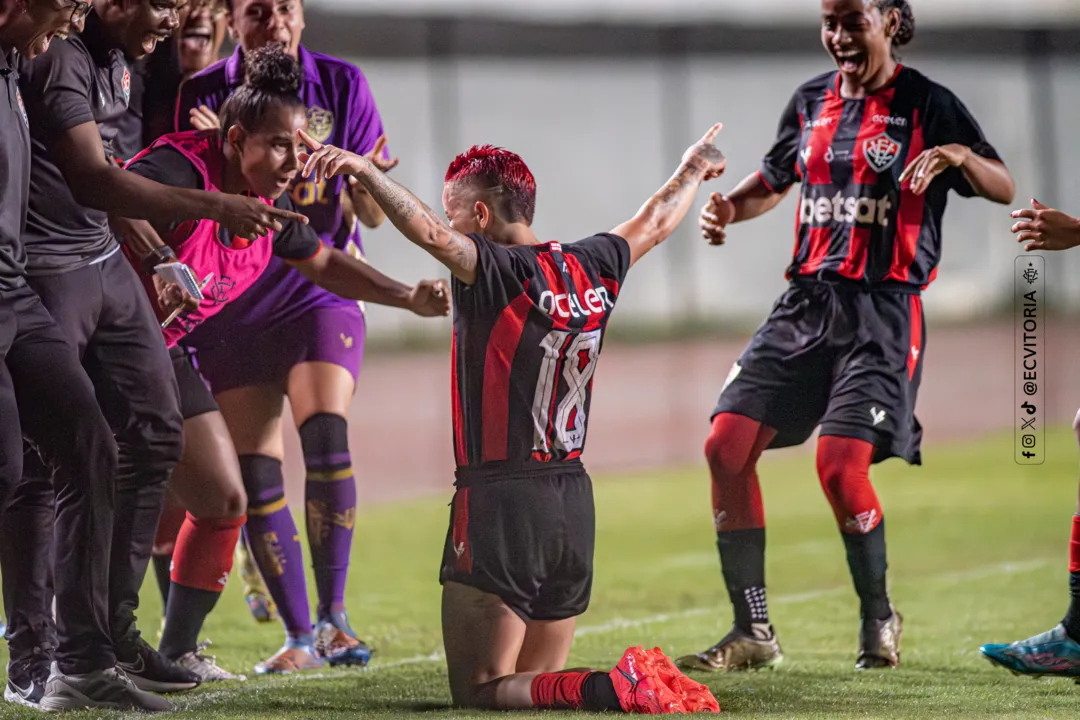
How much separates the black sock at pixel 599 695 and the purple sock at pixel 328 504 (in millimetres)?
1689

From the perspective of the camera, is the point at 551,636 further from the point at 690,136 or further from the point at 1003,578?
the point at 690,136

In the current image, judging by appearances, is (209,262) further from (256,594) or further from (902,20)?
(902,20)

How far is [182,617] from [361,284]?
1187mm

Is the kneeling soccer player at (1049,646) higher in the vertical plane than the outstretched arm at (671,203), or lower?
lower

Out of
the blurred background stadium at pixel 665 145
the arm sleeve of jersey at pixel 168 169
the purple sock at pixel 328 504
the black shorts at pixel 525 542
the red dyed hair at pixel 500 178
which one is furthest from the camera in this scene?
the blurred background stadium at pixel 665 145

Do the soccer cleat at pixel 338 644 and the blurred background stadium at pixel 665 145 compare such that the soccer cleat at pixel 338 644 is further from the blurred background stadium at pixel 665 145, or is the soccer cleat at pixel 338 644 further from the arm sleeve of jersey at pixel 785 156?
the blurred background stadium at pixel 665 145

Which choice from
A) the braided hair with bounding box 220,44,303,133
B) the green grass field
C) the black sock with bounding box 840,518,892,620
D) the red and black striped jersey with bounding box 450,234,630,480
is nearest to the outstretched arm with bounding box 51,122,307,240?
the braided hair with bounding box 220,44,303,133

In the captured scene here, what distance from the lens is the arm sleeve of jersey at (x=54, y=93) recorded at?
3801 mm

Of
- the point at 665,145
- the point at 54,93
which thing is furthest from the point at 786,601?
the point at 665,145

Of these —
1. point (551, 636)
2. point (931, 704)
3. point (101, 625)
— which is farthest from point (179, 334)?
point (931, 704)

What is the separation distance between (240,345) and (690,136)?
450 inches

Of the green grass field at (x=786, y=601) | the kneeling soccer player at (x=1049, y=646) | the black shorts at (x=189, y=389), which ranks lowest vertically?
the green grass field at (x=786, y=601)

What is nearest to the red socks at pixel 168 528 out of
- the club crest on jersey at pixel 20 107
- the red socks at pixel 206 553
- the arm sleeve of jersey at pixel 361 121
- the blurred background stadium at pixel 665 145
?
the red socks at pixel 206 553

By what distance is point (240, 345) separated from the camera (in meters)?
5.17
